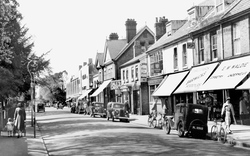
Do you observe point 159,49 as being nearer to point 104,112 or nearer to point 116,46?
point 104,112

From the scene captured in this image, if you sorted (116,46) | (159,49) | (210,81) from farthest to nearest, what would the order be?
(116,46) → (159,49) → (210,81)

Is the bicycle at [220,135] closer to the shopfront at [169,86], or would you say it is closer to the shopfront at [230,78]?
the shopfront at [230,78]

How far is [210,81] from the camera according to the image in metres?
24.4

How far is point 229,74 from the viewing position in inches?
898

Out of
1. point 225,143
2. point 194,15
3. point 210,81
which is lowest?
point 225,143

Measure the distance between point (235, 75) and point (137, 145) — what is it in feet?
33.4

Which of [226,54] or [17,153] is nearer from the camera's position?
[17,153]

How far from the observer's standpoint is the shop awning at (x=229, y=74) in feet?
70.1

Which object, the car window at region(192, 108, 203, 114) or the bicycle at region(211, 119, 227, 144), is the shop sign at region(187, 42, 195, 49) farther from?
the bicycle at region(211, 119, 227, 144)

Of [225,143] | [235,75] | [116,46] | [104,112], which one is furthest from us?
[116,46]

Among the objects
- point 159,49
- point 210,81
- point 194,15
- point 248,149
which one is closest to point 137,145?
point 248,149

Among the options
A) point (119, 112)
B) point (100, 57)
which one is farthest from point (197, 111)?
point (100, 57)

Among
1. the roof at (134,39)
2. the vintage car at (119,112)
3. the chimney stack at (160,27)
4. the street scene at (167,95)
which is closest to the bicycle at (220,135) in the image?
the street scene at (167,95)

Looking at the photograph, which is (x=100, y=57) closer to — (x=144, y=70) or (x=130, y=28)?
(x=130, y=28)
